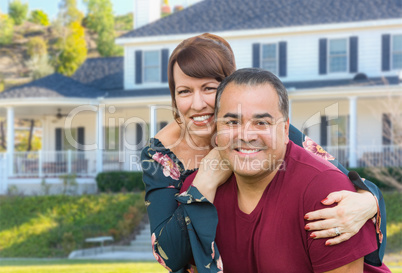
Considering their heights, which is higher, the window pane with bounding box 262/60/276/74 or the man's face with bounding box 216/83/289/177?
the window pane with bounding box 262/60/276/74

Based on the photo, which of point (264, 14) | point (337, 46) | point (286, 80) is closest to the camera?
point (337, 46)

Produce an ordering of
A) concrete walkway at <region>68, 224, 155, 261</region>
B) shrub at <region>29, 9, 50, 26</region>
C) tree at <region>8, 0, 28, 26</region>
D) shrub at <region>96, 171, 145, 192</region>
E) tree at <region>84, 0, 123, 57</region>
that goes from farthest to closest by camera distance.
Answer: shrub at <region>29, 9, 50, 26</region> < tree at <region>8, 0, 28, 26</region> < tree at <region>84, 0, 123, 57</region> < shrub at <region>96, 171, 145, 192</region> < concrete walkway at <region>68, 224, 155, 261</region>

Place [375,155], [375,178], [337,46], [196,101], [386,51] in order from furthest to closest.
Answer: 1. [337,46]
2. [386,51]
3. [375,155]
4. [375,178]
5. [196,101]

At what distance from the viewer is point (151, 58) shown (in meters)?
24.6

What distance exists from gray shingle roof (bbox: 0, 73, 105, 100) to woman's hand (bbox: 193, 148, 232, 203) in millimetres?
21588

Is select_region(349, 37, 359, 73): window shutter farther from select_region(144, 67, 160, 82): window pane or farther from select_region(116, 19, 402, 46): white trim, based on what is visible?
select_region(144, 67, 160, 82): window pane

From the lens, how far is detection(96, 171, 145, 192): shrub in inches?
812

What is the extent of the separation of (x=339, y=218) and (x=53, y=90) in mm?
23164

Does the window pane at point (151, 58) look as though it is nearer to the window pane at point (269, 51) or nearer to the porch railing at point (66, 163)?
the porch railing at point (66, 163)

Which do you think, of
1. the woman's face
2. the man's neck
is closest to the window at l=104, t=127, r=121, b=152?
the woman's face

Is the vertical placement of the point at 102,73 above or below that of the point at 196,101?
above

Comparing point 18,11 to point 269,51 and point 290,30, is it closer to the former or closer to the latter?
point 269,51

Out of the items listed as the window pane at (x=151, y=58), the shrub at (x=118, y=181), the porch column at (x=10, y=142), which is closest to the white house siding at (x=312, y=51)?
the window pane at (x=151, y=58)

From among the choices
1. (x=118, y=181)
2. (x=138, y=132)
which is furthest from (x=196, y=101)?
(x=138, y=132)
